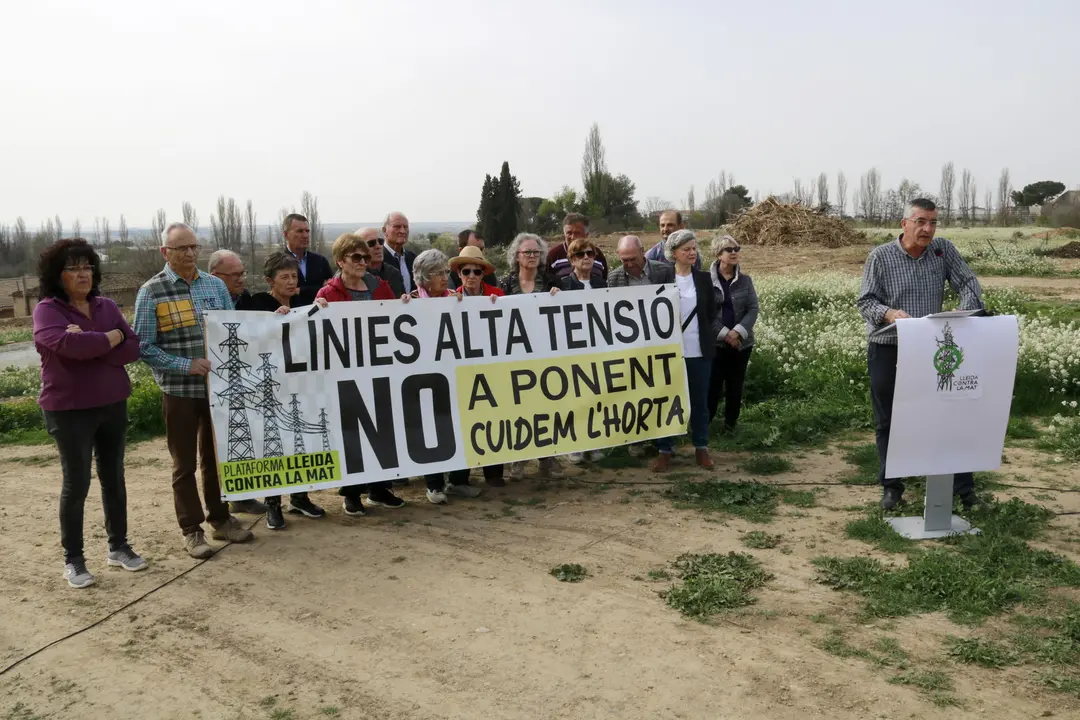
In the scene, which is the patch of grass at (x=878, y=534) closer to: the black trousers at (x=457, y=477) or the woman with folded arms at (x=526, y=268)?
the woman with folded arms at (x=526, y=268)

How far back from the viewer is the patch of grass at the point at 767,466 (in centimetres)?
762

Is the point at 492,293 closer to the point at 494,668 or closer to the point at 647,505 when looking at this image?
the point at 647,505

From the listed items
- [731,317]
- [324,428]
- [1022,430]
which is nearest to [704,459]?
[731,317]

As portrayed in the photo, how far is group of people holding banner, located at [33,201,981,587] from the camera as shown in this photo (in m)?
5.36

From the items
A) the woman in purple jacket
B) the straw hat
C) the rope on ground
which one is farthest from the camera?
the straw hat

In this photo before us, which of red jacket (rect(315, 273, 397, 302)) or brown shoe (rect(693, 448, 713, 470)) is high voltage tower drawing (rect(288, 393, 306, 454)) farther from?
brown shoe (rect(693, 448, 713, 470))

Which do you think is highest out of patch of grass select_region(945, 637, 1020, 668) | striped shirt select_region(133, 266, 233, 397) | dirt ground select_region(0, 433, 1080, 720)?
striped shirt select_region(133, 266, 233, 397)

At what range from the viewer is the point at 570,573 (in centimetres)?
544

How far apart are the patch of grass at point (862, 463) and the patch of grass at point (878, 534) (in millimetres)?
972

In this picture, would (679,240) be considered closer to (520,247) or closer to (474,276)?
(520,247)

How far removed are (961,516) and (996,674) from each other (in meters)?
2.31

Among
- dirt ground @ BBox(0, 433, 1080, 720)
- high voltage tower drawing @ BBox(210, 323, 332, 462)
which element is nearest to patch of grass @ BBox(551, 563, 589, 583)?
dirt ground @ BBox(0, 433, 1080, 720)

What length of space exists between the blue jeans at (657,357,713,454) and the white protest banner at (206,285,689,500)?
20cm

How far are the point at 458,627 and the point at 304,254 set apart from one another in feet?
15.7
